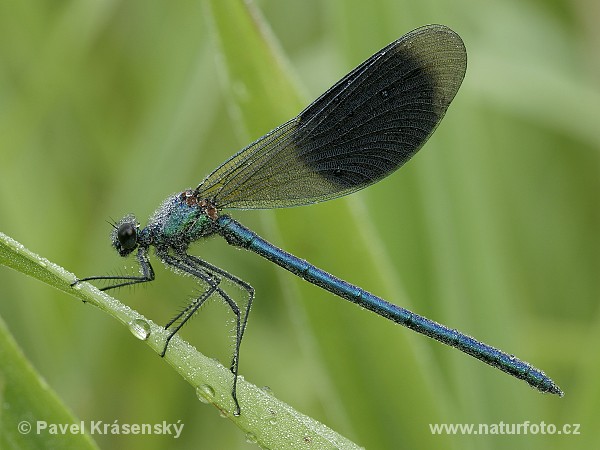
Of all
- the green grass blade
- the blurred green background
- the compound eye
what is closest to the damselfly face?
the compound eye

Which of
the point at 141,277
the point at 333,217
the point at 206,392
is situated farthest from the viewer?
the point at 141,277

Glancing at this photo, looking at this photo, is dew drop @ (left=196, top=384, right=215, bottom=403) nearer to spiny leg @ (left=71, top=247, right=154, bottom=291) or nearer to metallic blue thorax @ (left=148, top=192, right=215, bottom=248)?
spiny leg @ (left=71, top=247, right=154, bottom=291)

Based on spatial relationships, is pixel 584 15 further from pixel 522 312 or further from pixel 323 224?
pixel 323 224

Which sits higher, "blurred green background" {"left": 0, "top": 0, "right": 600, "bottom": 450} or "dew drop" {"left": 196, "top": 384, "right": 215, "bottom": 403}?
"blurred green background" {"left": 0, "top": 0, "right": 600, "bottom": 450}

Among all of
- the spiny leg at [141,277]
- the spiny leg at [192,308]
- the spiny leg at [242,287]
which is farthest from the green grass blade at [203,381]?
the spiny leg at [141,277]

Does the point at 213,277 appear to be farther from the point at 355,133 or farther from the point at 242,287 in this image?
the point at 355,133

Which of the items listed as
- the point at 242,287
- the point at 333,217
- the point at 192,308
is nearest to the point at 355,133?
the point at 333,217
